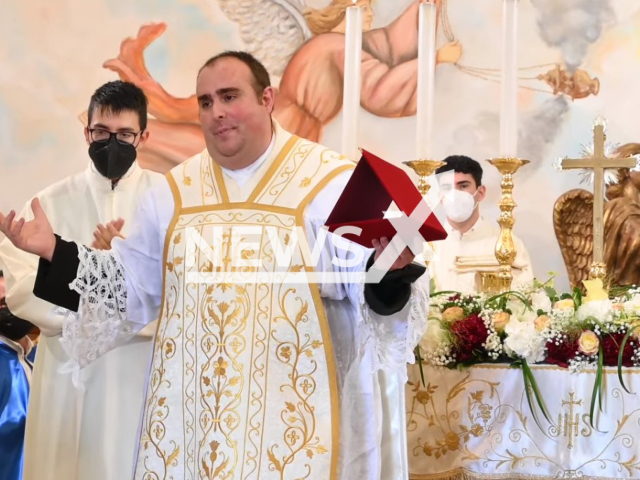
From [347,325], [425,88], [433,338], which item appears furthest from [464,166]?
[347,325]

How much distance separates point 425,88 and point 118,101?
1286 millimetres

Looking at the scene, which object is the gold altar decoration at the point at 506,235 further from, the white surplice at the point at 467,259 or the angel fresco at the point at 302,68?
the angel fresco at the point at 302,68

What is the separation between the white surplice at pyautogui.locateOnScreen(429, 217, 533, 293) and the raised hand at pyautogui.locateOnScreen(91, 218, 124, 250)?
122cm

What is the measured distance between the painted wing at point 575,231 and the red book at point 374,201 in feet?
11.0

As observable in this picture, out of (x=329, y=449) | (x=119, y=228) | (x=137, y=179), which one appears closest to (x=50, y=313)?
(x=119, y=228)

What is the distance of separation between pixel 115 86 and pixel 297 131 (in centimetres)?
263

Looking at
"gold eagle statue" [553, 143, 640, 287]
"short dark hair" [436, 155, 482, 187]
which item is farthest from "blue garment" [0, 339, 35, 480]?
"gold eagle statue" [553, 143, 640, 287]

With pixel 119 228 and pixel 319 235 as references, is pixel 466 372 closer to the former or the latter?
pixel 319 235

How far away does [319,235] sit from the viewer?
2.80m

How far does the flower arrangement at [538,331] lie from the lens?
290cm

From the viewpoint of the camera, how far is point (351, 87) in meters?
3.24

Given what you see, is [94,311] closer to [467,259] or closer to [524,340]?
[524,340]

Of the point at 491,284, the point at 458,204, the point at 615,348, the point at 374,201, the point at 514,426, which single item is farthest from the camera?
the point at 458,204

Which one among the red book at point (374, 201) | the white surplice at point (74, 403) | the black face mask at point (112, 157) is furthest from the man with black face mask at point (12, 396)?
the red book at point (374, 201)
